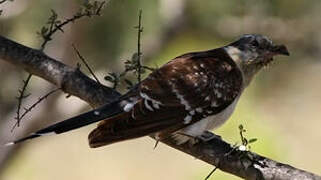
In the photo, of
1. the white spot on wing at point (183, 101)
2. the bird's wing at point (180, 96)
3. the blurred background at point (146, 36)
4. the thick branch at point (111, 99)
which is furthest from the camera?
the blurred background at point (146, 36)

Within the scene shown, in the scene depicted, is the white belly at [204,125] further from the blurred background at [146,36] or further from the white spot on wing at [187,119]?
the blurred background at [146,36]

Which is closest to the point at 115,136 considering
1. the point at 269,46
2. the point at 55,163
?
the point at 269,46

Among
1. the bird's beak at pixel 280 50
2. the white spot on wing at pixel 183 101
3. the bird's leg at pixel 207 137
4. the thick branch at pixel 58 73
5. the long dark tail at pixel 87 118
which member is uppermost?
the thick branch at pixel 58 73

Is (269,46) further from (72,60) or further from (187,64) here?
(72,60)

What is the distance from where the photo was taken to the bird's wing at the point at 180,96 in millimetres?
2354

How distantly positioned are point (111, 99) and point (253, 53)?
54 centimetres

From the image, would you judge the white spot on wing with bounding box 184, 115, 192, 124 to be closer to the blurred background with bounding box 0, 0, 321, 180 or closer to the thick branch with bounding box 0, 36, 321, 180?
the thick branch with bounding box 0, 36, 321, 180

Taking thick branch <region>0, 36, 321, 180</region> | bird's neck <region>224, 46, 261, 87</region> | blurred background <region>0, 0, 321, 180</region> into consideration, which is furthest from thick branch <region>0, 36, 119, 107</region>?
blurred background <region>0, 0, 321, 180</region>

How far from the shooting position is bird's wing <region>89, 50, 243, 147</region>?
92.7 inches

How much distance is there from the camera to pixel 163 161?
26.2 feet

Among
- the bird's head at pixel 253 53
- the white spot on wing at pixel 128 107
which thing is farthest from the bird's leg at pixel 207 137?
the bird's head at pixel 253 53

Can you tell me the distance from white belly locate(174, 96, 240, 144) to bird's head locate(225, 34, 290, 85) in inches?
6.3

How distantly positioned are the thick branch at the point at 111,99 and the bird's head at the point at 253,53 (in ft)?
1.34

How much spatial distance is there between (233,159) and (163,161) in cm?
571
